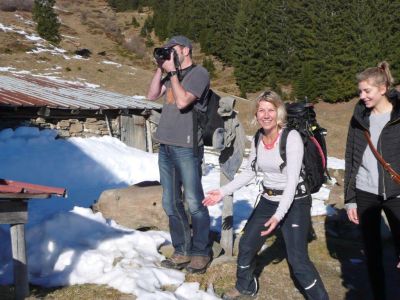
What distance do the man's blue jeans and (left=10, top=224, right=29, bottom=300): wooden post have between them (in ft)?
4.43

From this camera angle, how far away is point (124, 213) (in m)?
6.52

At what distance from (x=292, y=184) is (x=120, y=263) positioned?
210 centimetres

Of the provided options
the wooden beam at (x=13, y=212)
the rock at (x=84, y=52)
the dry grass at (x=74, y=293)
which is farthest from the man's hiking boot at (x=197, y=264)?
the rock at (x=84, y=52)

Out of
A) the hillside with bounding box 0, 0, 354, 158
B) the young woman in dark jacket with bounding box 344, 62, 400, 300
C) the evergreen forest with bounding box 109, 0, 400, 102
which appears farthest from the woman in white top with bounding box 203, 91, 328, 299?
the evergreen forest with bounding box 109, 0, 400, 102

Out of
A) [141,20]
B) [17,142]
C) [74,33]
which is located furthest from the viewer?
[141,20]

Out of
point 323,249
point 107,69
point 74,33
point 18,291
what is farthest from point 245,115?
point 74,33

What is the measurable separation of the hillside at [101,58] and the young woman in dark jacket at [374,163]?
2239 centimetres

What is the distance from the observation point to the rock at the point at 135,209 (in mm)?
6477

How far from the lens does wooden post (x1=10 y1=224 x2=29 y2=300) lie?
423cm

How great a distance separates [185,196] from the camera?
461 centimetres

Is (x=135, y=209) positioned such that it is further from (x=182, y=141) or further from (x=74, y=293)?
(x=182, y=141)

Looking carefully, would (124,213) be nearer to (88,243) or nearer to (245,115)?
(88,243)

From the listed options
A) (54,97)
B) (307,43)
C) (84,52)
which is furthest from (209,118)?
(84,52)

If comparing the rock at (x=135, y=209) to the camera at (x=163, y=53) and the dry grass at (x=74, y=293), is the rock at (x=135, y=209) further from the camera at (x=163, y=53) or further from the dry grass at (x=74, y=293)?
the camera at (x=163, y=53)
